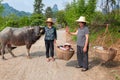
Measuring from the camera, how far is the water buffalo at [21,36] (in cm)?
1343

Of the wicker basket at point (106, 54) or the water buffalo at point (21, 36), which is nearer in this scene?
the wicker basket at point (106, 54)

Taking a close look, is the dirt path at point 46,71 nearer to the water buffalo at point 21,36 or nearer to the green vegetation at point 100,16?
the water buffalo at point 21,36

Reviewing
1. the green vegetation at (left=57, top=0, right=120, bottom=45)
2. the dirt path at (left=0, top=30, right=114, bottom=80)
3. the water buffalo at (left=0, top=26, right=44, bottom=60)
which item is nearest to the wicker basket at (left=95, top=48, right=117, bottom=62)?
the dirt path at (left=0, top=30, right=114, bottom=80)

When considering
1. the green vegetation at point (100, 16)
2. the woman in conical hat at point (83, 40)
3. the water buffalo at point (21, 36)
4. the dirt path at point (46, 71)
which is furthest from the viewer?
the green vegetation at point (100, 16)

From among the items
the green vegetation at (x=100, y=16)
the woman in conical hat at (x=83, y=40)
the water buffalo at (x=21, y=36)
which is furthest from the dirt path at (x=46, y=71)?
the green vegetation at (x=100, y=16)

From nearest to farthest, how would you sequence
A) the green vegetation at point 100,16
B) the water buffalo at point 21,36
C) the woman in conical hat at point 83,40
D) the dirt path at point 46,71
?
the dirt path at point 46,71, the woman in conical hat at point 83,40, the water buffalo at point 21,36, the green vegetation at point 100,16

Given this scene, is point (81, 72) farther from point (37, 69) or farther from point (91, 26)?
point (91, 26)

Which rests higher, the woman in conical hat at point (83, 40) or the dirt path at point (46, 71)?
the woman in conical hat at point (83, 40)

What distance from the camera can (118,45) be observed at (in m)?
16.3

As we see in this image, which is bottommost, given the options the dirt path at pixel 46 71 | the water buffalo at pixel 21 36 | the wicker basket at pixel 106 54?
the dirt path at pixel 46 71

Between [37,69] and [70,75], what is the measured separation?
154 cm

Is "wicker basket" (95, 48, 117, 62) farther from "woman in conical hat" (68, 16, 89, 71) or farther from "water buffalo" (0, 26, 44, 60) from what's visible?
"water buffalo" (0, 26, 44, 60)

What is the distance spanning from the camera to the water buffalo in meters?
13.4

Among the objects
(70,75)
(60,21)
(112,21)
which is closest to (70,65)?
(70,75)
